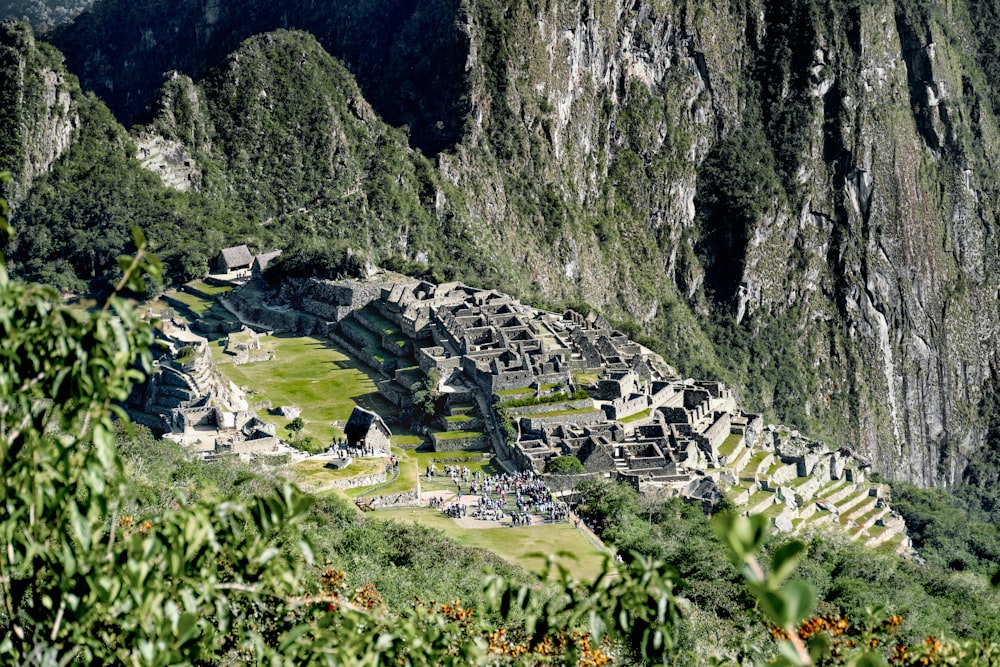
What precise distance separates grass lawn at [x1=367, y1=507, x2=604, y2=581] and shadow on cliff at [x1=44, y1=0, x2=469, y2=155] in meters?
106

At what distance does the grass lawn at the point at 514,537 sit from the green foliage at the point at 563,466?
4891 millimetres

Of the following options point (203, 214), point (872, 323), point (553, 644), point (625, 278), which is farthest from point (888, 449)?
point (553, 644)

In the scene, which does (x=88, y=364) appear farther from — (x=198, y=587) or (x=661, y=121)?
(x=661, y=121)

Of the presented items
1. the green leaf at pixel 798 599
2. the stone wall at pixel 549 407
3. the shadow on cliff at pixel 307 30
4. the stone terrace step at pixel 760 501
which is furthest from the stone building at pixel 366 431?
the shadow on cliff at pixel 307 30

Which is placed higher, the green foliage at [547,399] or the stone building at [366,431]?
the green foliage at [547,399]

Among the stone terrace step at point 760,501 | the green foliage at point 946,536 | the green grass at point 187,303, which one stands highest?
the green grass at point 187,303

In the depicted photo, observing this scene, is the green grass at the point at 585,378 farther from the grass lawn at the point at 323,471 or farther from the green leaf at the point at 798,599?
the green leaf at the point at 798,599

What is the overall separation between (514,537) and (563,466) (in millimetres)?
7206

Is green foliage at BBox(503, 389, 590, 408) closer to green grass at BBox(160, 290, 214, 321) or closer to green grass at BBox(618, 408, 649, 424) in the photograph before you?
green grass at BBox(618, 408, 649, 424)

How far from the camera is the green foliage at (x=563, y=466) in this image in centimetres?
3928

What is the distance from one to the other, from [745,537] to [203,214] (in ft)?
299

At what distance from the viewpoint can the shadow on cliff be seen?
139 meters

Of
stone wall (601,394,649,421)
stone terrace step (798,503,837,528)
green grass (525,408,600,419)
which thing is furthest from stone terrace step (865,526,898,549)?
green grass (525,408,600,419)

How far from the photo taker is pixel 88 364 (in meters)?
7.61
